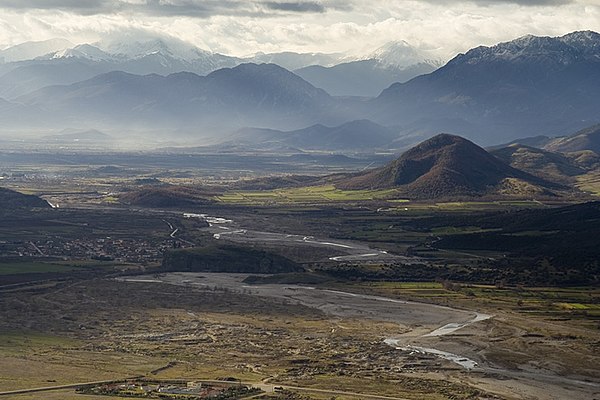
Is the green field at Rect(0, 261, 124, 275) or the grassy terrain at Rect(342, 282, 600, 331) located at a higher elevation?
the green field at Rect(0, 261, 124, 275)

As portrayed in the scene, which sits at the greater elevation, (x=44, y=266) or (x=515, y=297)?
(x=44, y=266)

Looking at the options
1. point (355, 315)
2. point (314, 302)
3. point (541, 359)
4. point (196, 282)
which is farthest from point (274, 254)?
point (541, 359)

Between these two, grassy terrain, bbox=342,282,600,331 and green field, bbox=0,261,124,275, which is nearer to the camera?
grassy terrain, bbox=342,282,600,331

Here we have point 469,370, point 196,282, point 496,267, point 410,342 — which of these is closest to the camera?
point 469,370

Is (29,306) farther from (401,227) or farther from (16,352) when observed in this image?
(401,227)

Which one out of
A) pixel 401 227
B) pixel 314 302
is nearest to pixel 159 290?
pixel 314 302

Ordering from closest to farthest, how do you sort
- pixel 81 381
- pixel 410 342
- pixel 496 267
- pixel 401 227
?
1. pixel 81 381
2. pixel 410 342
3. pixel 496 267
4. pixel 401 227

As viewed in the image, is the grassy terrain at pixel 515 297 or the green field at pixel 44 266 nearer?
the grassy terrain at pixel 515 297

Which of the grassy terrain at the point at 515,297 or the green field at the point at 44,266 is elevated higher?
the green field at the point at 44,266

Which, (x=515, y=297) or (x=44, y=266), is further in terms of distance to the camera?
(x=44, y=266)

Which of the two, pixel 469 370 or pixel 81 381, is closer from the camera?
pixel 81 381
